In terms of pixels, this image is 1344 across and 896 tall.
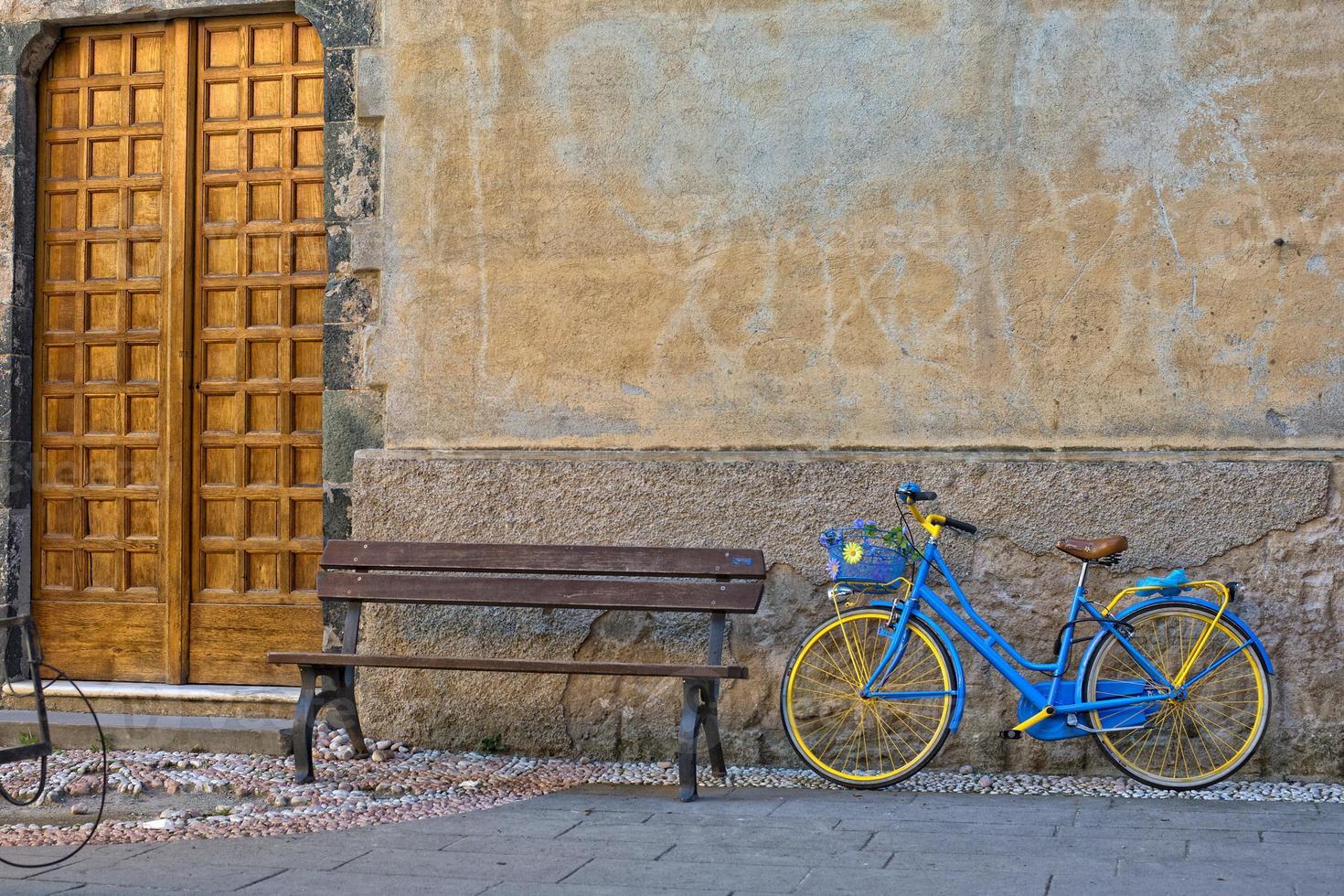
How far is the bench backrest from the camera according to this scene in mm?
5391

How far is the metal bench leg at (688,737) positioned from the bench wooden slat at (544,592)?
1.04 ft

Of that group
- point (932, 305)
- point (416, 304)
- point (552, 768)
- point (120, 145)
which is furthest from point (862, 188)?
point (120, 145)

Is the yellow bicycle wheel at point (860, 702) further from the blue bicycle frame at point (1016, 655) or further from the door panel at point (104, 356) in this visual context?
the door panel at point (104, 356)

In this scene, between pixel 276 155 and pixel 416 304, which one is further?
pixel 276 155

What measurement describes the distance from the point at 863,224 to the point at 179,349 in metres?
3.09

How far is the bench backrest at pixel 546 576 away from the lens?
5.39m

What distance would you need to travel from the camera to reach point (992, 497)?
5562mm

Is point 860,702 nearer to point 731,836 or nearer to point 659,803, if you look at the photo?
point 659,803

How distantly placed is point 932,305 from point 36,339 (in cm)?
410

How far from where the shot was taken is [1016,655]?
5.25m

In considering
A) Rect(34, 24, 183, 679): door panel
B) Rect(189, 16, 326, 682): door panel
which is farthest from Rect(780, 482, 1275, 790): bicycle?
Rect(34, 24, 183, 679): door panel

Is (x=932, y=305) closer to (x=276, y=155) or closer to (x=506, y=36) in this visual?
(x=506, y=36)

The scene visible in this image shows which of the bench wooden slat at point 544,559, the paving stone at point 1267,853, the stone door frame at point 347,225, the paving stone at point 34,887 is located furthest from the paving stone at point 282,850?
the paving stone at point 1267,853

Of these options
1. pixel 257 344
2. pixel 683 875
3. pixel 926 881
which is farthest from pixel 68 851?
pixel 257 344
